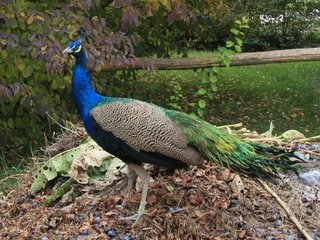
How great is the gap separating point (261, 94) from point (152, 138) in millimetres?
6961

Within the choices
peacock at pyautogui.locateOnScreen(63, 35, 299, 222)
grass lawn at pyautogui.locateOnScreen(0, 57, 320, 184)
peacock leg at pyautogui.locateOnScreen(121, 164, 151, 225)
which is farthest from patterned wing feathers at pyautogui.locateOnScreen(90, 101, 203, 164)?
grass lawn at pyautogui.locateOnScreen(0, 57, 320, 184)

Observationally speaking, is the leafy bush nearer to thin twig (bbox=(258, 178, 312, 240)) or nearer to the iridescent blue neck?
the iridescent blue neck

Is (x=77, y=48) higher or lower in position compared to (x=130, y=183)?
higher

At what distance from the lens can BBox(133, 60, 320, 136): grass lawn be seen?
8.39 m

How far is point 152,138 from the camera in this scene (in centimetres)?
324

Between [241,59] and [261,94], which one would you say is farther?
[261,94]

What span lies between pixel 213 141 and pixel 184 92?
6725 mm

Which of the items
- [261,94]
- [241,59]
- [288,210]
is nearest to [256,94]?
[261,94]

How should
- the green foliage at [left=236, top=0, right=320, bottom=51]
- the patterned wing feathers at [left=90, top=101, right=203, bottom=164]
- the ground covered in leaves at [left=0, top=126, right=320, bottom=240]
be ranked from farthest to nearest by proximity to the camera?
the green foliage at [left=236, top=0, right=320, bottom=51]
the ground covered in leaves at [left=0, top=126, right=320, bottom=240]
the patterned wing feathers at [left=90, top=101, right=203, bottom=164]

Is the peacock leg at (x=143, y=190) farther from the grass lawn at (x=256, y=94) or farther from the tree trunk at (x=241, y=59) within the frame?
the tree trunk at (x=241, y=59)

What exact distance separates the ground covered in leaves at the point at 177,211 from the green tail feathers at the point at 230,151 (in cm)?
14

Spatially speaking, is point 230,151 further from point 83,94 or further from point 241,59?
point 241,59

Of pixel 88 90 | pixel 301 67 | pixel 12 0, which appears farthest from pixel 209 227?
pixel 301 67

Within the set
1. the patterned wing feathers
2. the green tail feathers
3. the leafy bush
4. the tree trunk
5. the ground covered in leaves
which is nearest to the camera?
the patterned wing feathers
